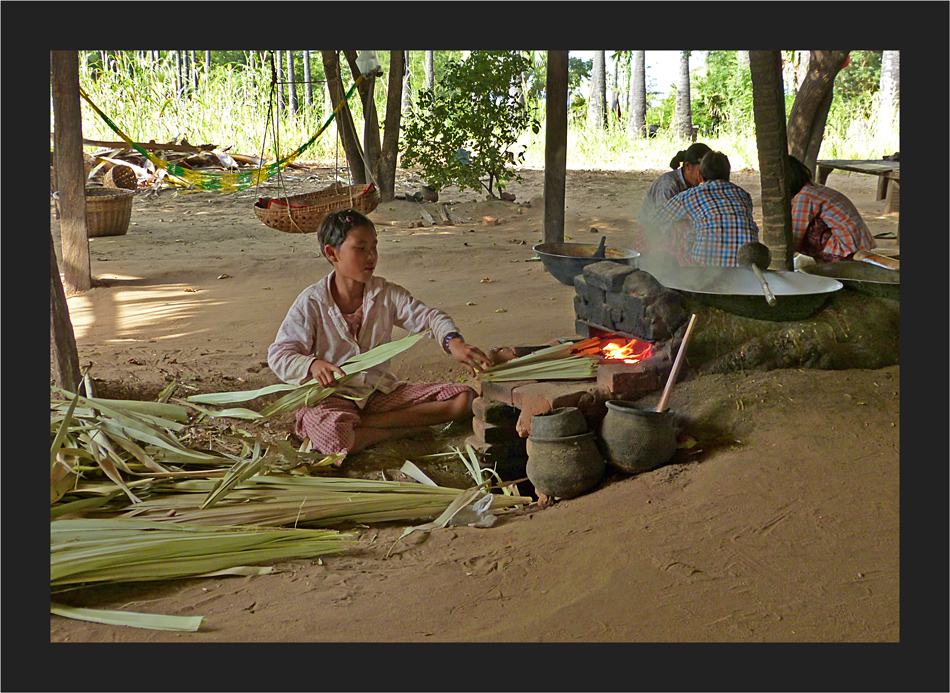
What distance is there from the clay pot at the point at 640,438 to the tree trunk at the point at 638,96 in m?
14.6

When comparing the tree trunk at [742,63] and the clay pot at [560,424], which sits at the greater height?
the tree trunk at [742,63]

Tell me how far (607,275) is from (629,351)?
0.34 metres

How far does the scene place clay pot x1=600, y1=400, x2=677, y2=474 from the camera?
2.91 meters

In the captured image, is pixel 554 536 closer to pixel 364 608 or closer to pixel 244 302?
pixel 364 608

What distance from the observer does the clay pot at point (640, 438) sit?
2.91 meters

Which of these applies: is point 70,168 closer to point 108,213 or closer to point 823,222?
point 108,213

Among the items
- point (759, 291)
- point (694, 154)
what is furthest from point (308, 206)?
point (759, 291)

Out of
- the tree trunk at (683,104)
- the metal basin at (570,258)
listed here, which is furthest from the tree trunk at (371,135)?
the tree trunk at (683,104)

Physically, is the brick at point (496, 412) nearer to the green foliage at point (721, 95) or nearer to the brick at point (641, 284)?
the brick at point (641, 284)

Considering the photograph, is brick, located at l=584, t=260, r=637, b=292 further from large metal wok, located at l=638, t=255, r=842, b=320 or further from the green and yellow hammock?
the green and yellow hammock

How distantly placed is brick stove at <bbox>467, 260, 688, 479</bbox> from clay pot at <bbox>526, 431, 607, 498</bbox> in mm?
191

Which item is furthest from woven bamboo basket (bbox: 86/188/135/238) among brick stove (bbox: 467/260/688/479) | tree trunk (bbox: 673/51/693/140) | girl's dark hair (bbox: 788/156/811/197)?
tree trunk (bbox: 673/51/693/140)

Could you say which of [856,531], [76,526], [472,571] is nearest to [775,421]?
[856,531]

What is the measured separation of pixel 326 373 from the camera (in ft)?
10.1
